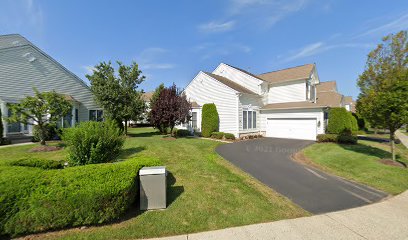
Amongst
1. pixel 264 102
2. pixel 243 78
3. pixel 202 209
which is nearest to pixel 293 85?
pixel 264 102

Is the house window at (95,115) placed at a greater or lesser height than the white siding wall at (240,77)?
lesser

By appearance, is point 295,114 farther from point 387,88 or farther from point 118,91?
point 118,91

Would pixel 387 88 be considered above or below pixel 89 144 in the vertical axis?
above

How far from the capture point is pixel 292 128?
748 inches

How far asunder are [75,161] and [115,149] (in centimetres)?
134

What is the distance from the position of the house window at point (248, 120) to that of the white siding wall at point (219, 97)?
4.21ft

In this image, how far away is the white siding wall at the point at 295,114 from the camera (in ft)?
57.6

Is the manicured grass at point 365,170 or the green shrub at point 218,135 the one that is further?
the green shrub at point 218,135

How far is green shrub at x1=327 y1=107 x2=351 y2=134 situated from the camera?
18.7 metres

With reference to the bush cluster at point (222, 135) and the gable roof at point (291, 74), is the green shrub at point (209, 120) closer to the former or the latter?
the bush cluster at point (222, 135)

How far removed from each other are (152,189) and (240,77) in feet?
68.5

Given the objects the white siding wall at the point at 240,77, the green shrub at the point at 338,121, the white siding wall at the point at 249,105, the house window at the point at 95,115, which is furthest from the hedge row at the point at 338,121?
the house window at the point at 95,115

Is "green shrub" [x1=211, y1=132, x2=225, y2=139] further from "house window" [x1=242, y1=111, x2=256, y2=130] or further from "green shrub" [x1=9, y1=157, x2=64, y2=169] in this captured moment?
"green shrub" [x1=9, y1=157, x2=64, y2=169]

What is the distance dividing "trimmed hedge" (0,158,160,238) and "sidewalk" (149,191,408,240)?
1642 millimetres
